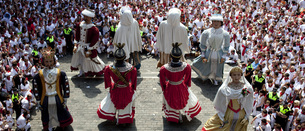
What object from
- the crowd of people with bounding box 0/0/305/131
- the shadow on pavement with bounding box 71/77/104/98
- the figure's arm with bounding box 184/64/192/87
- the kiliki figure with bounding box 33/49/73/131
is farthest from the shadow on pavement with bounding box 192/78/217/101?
the kiliki figure with bounding box 33/49/73/131

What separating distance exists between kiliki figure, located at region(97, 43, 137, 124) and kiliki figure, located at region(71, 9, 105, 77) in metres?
2.97

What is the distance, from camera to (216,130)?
24.0ft

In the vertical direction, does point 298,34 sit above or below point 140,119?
above

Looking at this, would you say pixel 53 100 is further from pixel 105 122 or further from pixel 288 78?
pixel 288 78

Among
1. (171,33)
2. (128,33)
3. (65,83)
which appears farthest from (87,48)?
(65,83)

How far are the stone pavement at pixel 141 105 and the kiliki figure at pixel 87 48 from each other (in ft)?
1.28

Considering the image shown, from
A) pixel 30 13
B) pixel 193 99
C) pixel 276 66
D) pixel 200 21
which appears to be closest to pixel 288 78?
pixel 276 66

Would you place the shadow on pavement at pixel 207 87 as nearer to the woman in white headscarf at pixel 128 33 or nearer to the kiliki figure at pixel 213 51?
the kiliki figure at pixel 213 51

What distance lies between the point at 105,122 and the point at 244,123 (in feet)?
11.8

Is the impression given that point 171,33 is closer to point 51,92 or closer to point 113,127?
point 113,127

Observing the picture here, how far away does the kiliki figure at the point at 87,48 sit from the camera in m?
10.9

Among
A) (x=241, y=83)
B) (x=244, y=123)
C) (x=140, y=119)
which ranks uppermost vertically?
(x=241, y=83)

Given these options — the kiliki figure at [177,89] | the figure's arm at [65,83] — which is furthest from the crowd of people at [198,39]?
the kiliki figure at [177,89]

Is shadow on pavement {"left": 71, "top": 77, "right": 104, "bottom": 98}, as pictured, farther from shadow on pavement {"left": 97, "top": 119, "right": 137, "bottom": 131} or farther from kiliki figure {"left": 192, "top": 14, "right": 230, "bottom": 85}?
kiliki figure {"left": 192, "top": 14, "right": 230, "bottom": 85}
